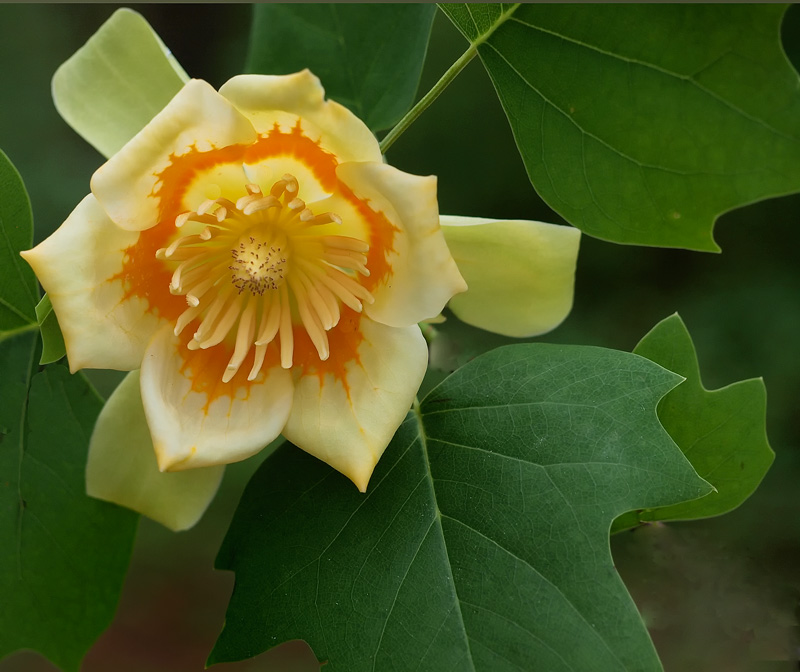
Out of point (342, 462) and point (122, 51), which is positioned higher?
point (122, 51)

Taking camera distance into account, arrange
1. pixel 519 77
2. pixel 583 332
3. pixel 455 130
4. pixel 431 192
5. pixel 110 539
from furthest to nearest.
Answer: pixel 455 130, pixel 583 332, pixel 110 539, pixel 519 77, pixel 431 192

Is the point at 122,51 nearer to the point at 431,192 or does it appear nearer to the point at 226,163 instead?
the point at 226,163

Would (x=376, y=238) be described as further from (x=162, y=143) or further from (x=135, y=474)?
(x=135, y=474)

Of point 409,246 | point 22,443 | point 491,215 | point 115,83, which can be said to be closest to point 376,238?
point 409,246

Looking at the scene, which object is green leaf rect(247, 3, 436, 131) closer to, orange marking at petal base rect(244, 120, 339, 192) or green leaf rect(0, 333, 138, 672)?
orange marking at petal base rect(244, 120, 339, 192)

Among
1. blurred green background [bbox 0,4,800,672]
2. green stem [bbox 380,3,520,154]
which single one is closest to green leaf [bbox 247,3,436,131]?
green stem [bbox 380,3,520,154]

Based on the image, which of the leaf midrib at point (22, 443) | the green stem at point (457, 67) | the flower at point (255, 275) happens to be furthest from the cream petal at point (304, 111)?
the leaf midrib at point (22, 443)

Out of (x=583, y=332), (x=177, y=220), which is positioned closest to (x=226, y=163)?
(x=177, y=220)
